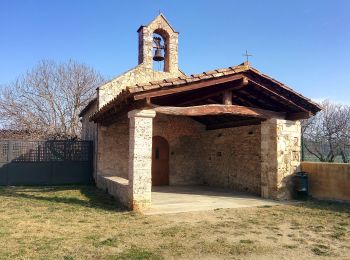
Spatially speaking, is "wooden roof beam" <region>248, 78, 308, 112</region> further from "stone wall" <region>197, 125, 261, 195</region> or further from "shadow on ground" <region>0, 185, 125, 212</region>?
"shadow on ground" <region>0, 185, 125, 212</region>

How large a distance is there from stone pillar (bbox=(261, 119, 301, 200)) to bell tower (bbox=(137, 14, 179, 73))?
5.13 meters

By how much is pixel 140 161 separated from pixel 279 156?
4124 mm

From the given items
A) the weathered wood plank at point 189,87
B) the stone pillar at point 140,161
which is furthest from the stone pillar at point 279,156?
the stone pillar at point 140,161

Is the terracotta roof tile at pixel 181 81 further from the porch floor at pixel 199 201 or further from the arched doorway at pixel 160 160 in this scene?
the arched doorway at pixel 160 160

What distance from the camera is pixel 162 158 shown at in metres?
13.9

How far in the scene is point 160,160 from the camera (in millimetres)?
13828

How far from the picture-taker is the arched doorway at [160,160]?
13.7 meters

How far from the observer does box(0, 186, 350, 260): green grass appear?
4.84 metres

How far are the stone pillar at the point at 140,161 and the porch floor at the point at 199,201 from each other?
1.17 ft

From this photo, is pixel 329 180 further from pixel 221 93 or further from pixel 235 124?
pixel 221 93

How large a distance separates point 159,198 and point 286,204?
3524 mm

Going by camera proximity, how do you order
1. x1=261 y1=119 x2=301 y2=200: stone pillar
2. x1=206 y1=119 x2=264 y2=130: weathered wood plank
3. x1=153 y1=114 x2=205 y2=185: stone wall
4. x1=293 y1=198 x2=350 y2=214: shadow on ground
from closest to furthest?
x1=293 y1=198 x2=350 y2=214: shadow on ground, x1=261 y1=119 x2=301 y2=200: stone pillar, x1=206 y1=119 x2=264 y2=130: weathered wood plank, x1=153 y1=114 x2=205 y2=185: stone wall

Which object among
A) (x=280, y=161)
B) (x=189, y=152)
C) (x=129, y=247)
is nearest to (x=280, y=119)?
(x=280, y=161)

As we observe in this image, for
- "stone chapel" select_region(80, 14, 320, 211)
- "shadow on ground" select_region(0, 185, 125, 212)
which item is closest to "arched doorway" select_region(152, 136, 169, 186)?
"stone chapel" select_region(80, 14, 320, 211)
